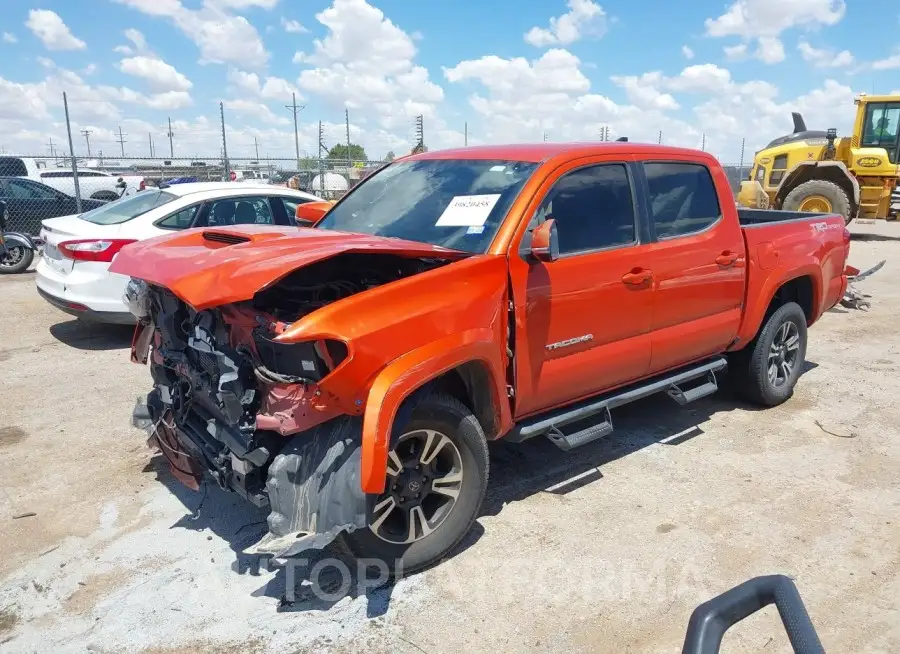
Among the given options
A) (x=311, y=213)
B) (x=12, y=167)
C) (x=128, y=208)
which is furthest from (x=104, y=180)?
(x=311, y=213)

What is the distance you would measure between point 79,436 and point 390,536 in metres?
2.82

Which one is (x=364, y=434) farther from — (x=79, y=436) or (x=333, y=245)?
(x=79, y=436)

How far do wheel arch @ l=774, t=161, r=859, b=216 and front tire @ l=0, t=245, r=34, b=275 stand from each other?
16.0 m

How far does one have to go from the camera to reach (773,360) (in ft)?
18.2

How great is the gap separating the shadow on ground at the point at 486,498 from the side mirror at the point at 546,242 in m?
1.48

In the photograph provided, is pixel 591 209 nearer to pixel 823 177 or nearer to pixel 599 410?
pixel 599 410

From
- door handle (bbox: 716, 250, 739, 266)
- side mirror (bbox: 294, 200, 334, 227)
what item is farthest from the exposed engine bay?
door handle (bbox: 716, 250, 739, 266)

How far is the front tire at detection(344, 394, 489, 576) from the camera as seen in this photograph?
3.17m

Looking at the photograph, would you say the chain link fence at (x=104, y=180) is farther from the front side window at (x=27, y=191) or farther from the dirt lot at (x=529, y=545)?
the dirt lot at (x=529, y=545)

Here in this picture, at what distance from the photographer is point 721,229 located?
15.6 feet

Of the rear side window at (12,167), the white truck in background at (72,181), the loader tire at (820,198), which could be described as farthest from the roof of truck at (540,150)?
the rear side window at (12,167)

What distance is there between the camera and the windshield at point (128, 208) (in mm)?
7301

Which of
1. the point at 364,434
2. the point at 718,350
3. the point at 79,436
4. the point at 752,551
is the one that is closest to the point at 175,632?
the point at 364,434

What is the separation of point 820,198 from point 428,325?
15639 mm
